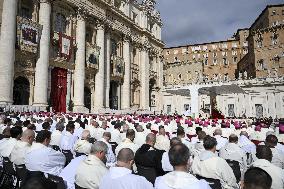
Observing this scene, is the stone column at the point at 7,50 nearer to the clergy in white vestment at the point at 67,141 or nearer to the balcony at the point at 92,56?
the balcony at the point at 92,56

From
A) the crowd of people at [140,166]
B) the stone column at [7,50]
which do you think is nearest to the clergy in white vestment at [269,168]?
the crowd of people at [140,166]

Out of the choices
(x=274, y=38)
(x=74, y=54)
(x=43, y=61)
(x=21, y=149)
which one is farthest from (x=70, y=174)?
(x=274, y=38)

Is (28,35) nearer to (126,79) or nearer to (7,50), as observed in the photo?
(7,50)

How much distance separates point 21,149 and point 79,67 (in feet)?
95.5

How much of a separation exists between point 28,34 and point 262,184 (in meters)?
28.9

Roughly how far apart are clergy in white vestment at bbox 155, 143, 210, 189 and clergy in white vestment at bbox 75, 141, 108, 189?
1.34 m

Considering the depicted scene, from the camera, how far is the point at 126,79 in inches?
1843

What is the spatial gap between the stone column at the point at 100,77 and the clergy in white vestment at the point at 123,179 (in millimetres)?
34747

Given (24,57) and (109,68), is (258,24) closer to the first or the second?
(109,68)

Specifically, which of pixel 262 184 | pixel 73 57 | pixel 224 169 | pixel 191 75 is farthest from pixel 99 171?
pixel 191 75

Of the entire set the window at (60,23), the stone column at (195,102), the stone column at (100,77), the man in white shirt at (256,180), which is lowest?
the man in white shirt at (256,180)

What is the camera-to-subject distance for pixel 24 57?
29.3 m

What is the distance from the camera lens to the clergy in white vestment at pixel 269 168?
15.9ft

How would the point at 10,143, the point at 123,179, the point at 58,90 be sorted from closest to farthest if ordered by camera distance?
1. the point at 123,179
2. the point at 10,143
3. the point at 58,90
